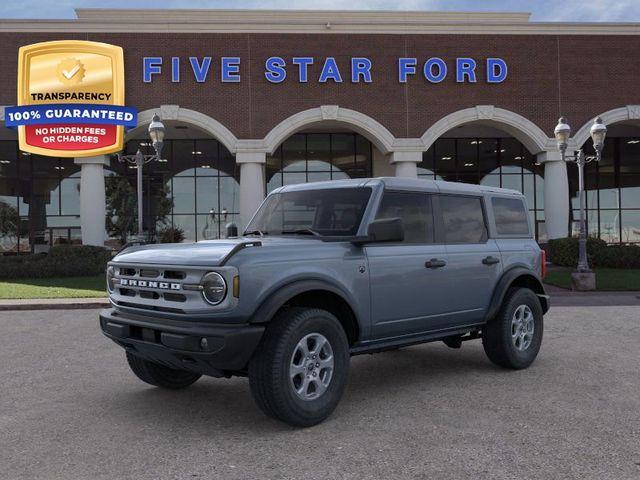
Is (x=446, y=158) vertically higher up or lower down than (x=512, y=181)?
higher up

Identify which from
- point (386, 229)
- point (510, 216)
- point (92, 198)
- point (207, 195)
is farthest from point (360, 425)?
point (207, 195)

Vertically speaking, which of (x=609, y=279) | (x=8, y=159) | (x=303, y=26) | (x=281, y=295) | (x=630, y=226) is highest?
(x=303, y=26)

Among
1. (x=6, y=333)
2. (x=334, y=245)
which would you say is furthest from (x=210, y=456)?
(x=6, y=333)

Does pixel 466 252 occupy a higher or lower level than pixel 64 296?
higher

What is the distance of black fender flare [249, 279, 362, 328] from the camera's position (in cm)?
421

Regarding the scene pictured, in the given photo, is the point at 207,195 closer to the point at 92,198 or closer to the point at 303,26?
the point at 92,198

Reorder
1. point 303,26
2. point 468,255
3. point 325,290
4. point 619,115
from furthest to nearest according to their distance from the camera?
point 619,115
point 303,26
point 468,255
point 325,290

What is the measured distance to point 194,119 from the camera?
22906mm

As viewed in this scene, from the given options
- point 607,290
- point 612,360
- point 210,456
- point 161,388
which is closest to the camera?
point 210,456

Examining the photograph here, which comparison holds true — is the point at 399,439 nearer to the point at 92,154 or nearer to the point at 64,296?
the point at 64,296

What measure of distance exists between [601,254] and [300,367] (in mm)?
20751

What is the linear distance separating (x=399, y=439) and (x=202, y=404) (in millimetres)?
1943

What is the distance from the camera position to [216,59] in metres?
23.1

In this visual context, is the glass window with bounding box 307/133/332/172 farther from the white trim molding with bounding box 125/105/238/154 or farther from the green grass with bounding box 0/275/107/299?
the green grass with bounding box 0/275/107/299
